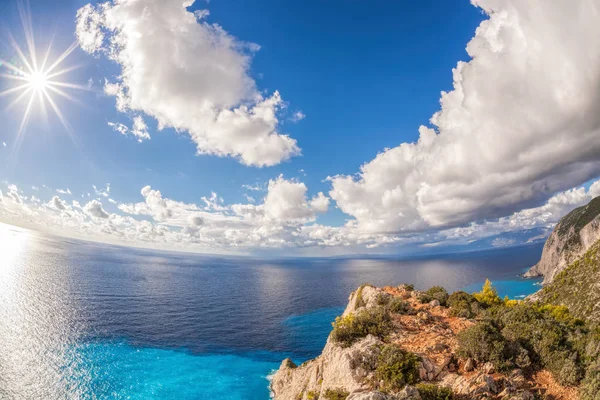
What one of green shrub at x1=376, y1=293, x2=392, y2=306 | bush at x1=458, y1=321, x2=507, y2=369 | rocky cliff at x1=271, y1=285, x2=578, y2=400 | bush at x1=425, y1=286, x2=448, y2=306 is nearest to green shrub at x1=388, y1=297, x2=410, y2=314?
rocky cliff at x1=271, y1=285, x2=578, y2=400

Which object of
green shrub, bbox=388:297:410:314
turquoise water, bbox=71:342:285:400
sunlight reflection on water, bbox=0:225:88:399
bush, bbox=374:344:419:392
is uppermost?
green shrub, bbox=388:297:410:314

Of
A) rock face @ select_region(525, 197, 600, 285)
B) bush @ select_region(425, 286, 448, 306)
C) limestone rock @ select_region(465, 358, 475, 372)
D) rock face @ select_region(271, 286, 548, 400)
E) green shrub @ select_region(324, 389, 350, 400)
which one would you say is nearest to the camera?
rock face @ select_region(271, 286, 548, 400)

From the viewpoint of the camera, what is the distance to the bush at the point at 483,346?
16.9m

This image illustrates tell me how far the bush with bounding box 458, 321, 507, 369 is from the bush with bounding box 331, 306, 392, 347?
6.38 m

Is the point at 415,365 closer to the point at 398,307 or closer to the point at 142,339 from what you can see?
the point at 398,307

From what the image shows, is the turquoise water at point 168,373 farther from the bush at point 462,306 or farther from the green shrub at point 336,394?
the bush at point 462,306

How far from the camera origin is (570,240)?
489 feet

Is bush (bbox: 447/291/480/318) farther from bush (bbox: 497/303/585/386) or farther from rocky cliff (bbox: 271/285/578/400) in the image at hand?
bush (bbox: 497/303/585/386)

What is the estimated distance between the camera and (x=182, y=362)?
2210 inches

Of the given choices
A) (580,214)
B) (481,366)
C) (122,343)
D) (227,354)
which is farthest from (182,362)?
(580,214)

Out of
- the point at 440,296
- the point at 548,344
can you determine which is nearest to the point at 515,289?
the point at 440,296

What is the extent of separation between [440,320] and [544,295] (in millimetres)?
95011

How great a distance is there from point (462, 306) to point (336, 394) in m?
17.6

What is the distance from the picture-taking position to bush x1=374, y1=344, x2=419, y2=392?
16578 millimetres
